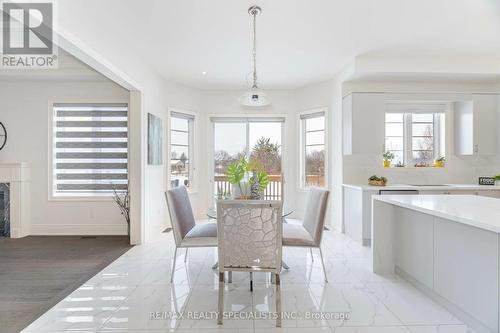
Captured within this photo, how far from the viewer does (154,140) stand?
4340mm

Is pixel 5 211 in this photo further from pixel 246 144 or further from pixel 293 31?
pixel 293 31

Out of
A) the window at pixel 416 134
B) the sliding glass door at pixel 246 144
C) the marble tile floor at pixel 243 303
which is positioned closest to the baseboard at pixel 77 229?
the marble tile floor at pixel 243 303

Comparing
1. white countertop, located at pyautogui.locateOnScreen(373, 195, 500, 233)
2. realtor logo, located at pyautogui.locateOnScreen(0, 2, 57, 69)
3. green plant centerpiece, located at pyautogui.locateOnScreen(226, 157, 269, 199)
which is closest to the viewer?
white countertop, located at pyautogui.locateOnScreen(373, 195, 500, 233)

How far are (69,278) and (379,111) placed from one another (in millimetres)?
4550

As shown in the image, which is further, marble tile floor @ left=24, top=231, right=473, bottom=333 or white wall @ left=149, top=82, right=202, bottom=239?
white wall @ left=149, top=82, right=202, bottom=239

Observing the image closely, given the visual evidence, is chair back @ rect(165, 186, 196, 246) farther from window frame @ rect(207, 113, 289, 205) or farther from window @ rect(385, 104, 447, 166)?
window @ rect(385, 104, 447, 166)

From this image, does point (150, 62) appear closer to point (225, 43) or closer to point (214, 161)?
point (225, 43)

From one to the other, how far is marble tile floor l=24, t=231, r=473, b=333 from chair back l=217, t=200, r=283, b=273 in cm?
43

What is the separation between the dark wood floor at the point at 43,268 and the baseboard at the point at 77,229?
160 mm

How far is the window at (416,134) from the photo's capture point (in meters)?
4.61

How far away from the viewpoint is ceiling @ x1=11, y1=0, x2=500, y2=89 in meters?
2.66

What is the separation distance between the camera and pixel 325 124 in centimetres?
507

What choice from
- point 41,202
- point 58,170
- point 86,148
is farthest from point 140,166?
point 41,202

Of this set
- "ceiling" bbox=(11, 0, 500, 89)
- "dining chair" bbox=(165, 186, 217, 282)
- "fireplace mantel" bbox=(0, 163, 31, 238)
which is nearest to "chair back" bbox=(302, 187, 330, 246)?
"dining chair" bbox=(165, 186, 217, 282)
